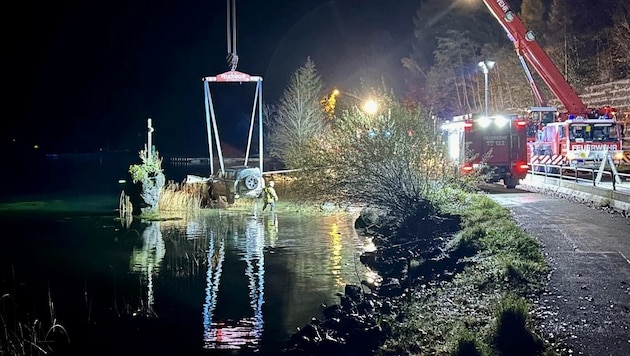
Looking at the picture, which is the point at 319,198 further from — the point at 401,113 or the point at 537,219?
the point at 537,219

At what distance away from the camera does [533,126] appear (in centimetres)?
3784

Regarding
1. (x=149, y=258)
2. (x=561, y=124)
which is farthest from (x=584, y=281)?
(x=561, y=124)

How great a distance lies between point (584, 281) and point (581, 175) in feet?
69.2

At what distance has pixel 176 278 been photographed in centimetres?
1698

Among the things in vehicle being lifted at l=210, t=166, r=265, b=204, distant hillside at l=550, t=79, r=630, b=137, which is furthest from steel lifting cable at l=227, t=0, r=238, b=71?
distant hillside at l=550, t=79, r=630, b=137

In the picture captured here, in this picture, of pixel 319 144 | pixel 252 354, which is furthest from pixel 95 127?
pixel 252 354

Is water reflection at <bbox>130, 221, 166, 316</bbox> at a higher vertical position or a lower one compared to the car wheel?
lower

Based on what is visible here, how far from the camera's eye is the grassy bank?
30.1 feet

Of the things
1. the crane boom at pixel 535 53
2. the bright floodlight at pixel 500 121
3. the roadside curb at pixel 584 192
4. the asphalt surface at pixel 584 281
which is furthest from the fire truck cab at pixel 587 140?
the asphalt surface at pixel 584 281

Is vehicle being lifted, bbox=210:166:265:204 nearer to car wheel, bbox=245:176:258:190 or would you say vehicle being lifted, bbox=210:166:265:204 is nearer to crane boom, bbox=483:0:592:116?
car wheel, bbox=245:176:258:190

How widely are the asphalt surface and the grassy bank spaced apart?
0.30 meters

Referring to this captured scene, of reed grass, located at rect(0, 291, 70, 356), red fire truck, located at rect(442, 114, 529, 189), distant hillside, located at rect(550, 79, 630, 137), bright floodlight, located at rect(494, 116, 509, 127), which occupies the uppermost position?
distant hillside, located at rect(550, 79, 630, 137)

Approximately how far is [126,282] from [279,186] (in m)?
24.6

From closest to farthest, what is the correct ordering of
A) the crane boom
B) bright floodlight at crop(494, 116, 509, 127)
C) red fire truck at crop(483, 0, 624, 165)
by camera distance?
bright floodlight at crop(494, 116, 509, 127)
red fire truck at crop(483, 0, 624, 165)
the crane boom
